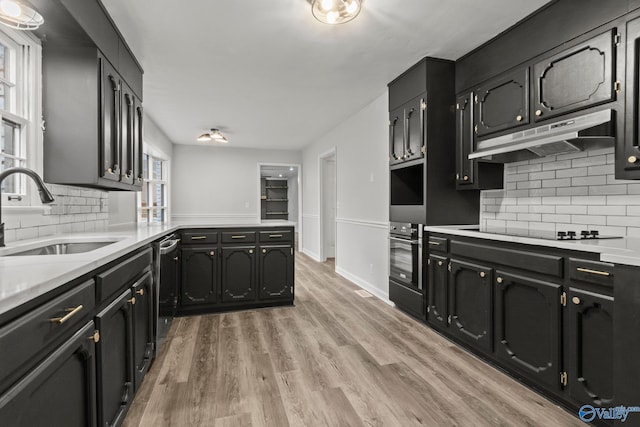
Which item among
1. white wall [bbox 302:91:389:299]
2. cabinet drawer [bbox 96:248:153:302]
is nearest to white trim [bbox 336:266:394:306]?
white wall [bbox 302:91:389:299]

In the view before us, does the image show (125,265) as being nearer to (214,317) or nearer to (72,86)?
(72,86)

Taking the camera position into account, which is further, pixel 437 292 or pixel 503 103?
pixel 437 292

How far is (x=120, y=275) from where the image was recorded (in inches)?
60.6

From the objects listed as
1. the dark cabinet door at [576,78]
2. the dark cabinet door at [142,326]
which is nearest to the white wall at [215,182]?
the dark cabinet door at [142,326]

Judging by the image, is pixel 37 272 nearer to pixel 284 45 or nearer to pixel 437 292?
pixel 284 45

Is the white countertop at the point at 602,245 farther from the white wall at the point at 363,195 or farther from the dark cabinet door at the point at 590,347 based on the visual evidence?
the white wall at the point at 363,195

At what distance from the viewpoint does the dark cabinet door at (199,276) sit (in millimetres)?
3311

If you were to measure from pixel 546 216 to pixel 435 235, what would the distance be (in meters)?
0.83

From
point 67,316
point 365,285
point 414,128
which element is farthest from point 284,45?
point 365,285

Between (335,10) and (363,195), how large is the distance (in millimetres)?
2618


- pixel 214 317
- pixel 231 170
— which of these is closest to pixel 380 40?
pixel 214 317

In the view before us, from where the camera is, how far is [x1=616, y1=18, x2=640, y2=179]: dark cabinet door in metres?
1.73

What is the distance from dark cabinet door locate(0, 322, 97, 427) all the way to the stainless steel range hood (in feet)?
8.45

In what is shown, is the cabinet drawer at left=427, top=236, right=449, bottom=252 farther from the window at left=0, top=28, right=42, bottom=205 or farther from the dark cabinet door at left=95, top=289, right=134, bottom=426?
the window at left=0, top=28, right=42, bottom=205
